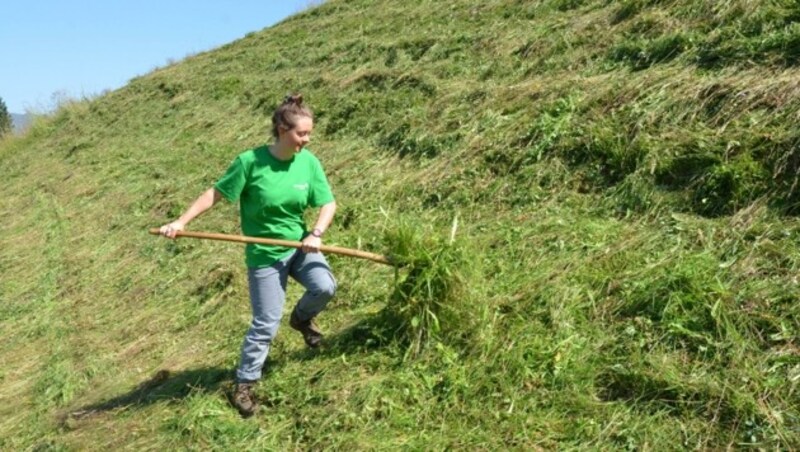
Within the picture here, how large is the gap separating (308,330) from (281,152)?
1.19m

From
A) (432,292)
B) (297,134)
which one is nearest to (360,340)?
(432,292)

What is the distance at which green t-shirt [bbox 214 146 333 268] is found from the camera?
3.74 m

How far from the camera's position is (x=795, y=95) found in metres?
4.69

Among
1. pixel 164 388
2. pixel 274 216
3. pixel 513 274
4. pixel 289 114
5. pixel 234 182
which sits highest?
pixel 289 114

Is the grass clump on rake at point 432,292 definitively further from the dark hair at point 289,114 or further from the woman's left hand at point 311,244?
the dark hair at point 289,114

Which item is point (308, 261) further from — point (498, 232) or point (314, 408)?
point (498, 232)

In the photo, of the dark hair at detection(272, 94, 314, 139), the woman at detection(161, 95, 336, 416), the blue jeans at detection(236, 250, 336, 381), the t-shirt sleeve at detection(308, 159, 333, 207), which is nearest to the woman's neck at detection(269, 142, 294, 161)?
the woman at detection(161, 95, 336, 416)

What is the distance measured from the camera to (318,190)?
3979 millimetres

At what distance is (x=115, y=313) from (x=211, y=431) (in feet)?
10.7

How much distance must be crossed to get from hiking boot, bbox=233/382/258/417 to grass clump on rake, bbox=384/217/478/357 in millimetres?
934

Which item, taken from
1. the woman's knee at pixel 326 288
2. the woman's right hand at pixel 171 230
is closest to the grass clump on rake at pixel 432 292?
the woman's knee at pixel 326 288

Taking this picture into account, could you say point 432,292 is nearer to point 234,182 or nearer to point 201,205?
point 234,182

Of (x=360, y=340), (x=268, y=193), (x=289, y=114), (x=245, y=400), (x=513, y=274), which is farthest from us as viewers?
(x=513, y=274)

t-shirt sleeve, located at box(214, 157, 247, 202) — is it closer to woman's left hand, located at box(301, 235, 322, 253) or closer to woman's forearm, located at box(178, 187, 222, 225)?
woman's forearm, located at box(178, 187, 222, 225)
